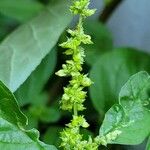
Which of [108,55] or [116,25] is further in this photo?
[116,25]

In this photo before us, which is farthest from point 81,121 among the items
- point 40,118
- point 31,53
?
A: point 40,118

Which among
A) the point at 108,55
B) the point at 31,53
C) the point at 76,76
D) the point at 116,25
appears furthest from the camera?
the point at 116,25

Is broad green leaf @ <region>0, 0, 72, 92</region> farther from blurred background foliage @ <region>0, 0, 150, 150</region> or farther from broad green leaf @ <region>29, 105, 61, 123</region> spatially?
broad green leaf @ <region>29, 105, 61, 123</region>

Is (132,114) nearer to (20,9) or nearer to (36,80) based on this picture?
(36,80)

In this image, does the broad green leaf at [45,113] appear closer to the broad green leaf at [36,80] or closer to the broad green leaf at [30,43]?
the broad green leaf at [36,80]

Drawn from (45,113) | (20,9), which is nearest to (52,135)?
(45,113)

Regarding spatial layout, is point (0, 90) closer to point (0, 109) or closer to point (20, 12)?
point (0, 109)
